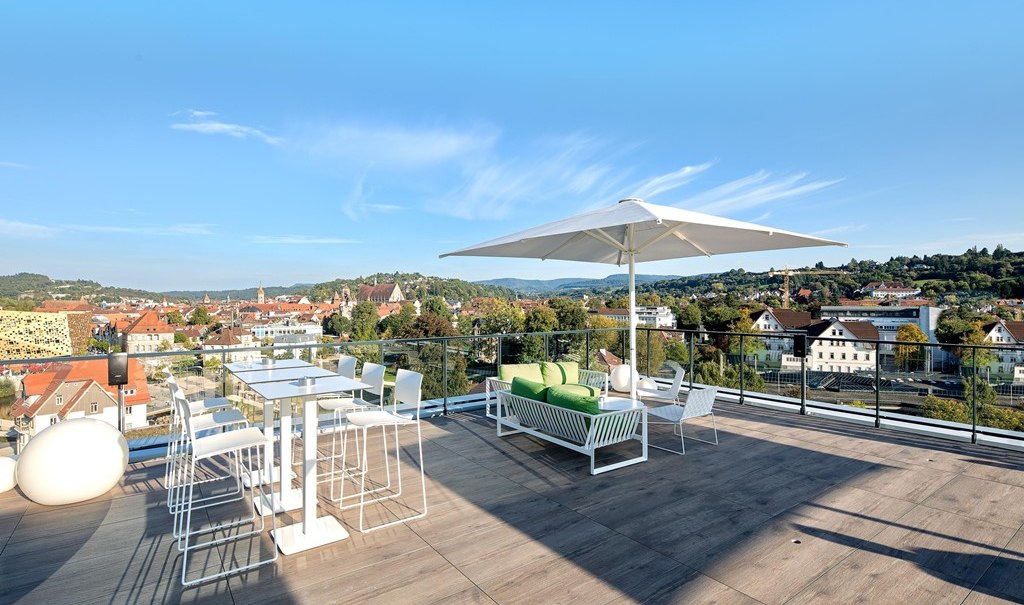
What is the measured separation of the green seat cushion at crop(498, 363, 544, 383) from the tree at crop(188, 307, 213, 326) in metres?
37.1

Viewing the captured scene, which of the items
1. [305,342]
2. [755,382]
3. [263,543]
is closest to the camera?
[263,543]


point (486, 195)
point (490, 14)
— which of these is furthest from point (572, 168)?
point (486, 195)

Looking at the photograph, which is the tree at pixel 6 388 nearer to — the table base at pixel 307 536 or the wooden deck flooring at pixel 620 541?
the wooden deck flooring at pixel 620 541

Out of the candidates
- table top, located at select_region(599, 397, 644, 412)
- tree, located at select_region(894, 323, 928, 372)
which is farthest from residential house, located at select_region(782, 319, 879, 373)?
table top, located at select_region(599, 397, 644, 412)

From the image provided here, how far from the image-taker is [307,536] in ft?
9.86

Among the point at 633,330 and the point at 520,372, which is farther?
the point at 520,372

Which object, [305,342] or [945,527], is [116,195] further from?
[945,527]

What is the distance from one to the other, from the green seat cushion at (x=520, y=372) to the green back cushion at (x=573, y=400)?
3.83 feet

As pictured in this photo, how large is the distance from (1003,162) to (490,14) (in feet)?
65.7

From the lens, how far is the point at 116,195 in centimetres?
3766

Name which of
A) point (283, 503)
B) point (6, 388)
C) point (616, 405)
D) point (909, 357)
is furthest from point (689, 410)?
point (6, 388)

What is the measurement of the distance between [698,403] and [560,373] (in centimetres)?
183

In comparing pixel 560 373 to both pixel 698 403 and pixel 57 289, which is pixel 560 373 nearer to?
pixel 698 403

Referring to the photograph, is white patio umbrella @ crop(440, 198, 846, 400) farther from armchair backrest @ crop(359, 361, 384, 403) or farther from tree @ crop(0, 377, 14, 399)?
tree @ crop(0, 377, 14, 399)
